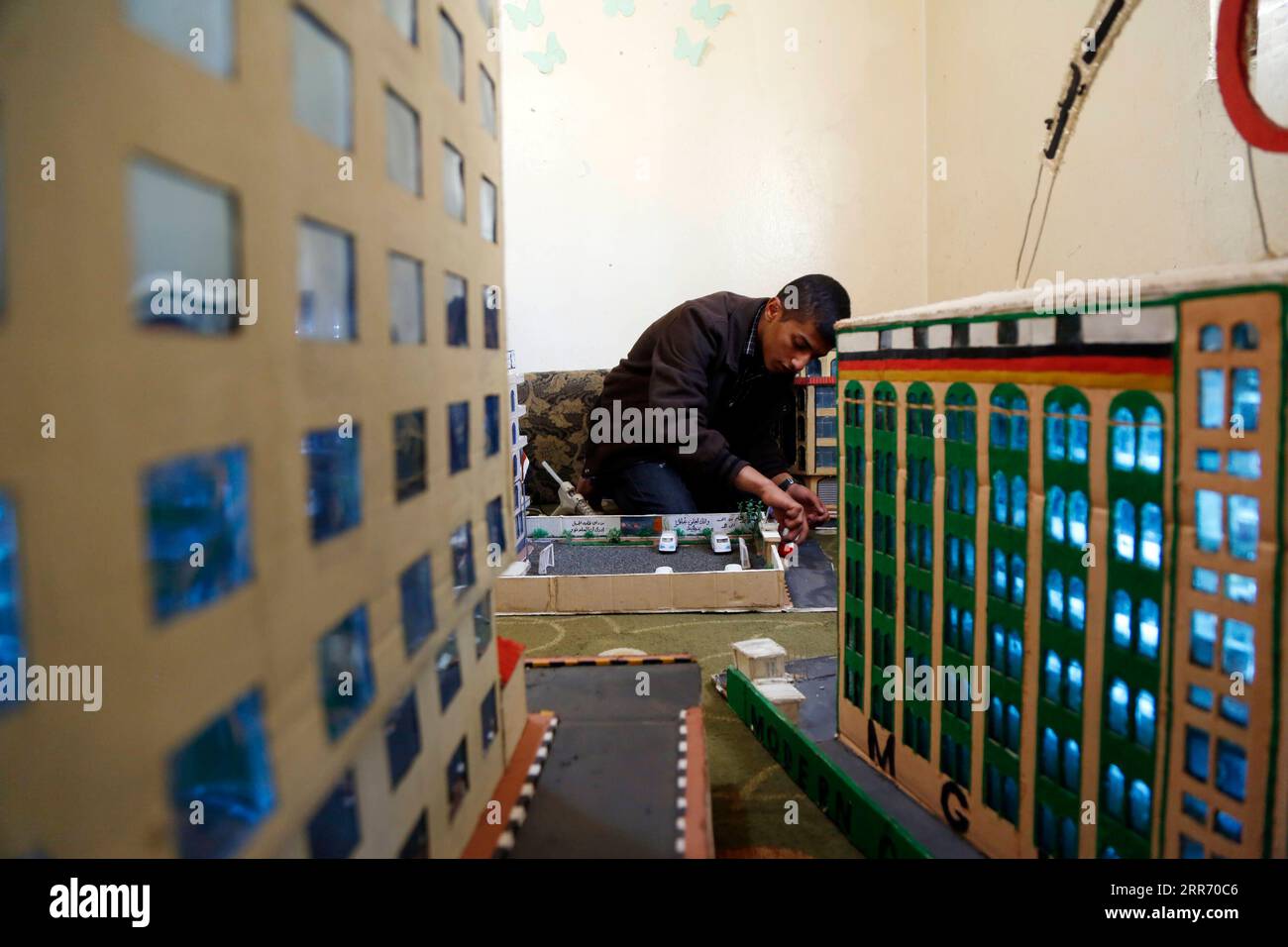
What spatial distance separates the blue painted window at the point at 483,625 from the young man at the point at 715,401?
3.69ft

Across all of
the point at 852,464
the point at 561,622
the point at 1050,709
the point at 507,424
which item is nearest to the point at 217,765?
the point at 507,424

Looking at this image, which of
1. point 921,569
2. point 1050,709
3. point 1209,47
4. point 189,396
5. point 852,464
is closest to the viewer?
point 189,396

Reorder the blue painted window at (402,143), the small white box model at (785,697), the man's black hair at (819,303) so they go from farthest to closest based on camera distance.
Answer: the man's black hair at (819,303), the small white box model at (785,697), the blue painted window at (402,143)

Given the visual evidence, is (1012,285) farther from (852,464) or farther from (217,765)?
(217,765)

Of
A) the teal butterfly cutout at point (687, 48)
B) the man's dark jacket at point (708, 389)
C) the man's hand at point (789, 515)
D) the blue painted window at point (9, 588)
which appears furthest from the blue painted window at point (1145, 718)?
the teal butterfly cutout at point (687, 48)

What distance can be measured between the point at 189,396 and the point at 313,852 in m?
0.16

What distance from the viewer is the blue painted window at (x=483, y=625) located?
444 mm

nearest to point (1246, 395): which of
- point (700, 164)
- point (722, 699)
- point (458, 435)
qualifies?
point (458, 435)

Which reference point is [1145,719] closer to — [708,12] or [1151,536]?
[1151,536]

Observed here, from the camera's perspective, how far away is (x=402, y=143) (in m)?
0.34

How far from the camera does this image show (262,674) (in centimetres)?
25

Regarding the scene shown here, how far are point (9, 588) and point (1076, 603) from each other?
1.51 ft

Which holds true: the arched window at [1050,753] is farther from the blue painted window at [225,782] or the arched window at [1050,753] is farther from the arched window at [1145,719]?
the blue painted window at [225,782]

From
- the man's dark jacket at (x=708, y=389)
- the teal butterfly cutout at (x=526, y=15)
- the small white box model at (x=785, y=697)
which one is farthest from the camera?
the teal butterfly cutout at (x=526, y=15)
